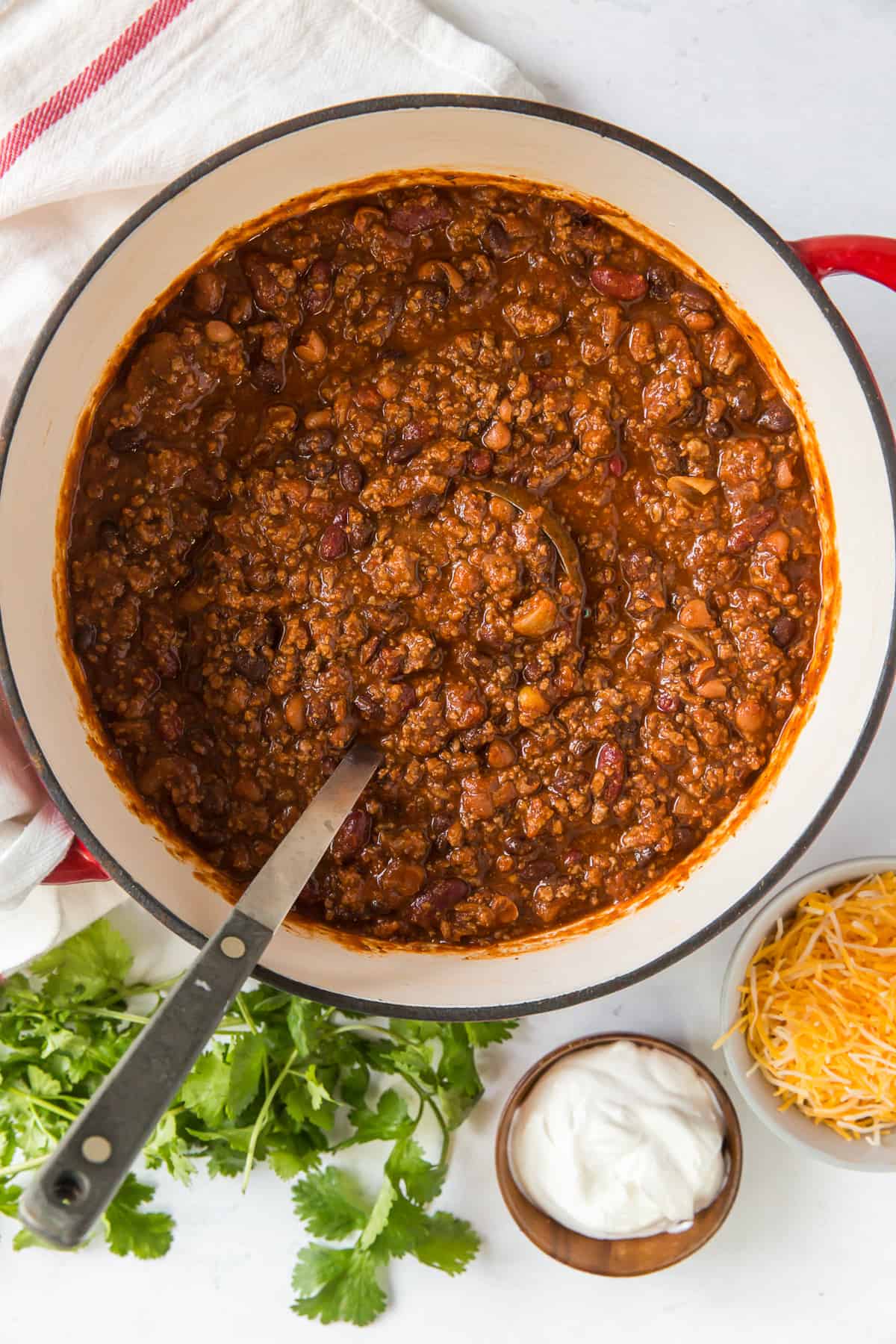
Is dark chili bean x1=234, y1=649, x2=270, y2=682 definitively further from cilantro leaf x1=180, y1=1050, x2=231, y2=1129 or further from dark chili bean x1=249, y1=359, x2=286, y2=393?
cilantro leaf x1=180, y1=1050, x2=231, y2=1129

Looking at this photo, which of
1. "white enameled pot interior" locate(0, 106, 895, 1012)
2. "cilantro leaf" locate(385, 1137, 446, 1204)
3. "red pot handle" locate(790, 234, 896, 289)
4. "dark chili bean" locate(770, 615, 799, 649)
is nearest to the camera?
"red pot handle" locate(790, 234, 896, 289)

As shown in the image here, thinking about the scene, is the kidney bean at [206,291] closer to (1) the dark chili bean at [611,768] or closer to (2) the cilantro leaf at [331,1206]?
(1) the dark chili bean at [611,768]

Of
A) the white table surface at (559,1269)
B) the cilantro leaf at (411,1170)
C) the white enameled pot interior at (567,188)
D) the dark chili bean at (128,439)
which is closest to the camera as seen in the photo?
the white enameled pot interior at (567,188)

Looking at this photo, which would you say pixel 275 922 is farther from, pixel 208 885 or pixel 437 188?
pixel 437 188

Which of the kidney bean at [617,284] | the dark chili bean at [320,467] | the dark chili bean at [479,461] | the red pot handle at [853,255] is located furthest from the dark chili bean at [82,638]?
the red pot handle at [853,255]

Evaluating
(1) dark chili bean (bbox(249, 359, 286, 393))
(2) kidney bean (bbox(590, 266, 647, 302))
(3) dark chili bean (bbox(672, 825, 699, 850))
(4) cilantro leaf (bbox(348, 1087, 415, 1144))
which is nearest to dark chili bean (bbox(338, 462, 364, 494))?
(1) dark chili bean (bbox(249, 359, 286, 393))

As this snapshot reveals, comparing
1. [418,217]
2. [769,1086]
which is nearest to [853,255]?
[418,217]

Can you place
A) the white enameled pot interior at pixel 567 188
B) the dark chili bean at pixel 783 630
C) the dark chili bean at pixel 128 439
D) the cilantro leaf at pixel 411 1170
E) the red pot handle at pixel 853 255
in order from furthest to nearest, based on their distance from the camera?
the cilantro leaf at pixel 411 1170 → the dark chili bean at pixel 783 630 → the dark chili bean at pixel 128 439 → the white enameled pot interior at pixel 567 188 → the red pot handle at pixel 853 255
